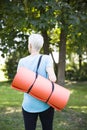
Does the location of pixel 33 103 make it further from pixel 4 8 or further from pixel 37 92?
pixel 4 8

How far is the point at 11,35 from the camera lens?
26.5 ft

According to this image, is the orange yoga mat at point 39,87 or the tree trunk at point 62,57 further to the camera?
the tree trunk at point 62,57

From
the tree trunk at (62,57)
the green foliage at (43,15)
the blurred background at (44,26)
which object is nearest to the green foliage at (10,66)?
the blurred background at (44,26)

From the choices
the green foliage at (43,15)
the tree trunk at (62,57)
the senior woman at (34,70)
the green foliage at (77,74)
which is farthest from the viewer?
the green foliage at (77,74)

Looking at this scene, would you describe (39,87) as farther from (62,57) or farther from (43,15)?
(62,57)

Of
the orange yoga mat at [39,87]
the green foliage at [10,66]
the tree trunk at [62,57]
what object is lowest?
the green foliage at [10,66]

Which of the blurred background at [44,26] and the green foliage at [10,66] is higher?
the blurred background at [44,26]

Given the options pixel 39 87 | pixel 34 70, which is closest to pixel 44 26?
pixel 34 70

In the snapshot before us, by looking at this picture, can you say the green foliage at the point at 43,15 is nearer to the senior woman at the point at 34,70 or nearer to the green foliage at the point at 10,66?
the senior woman at the point at 34,70

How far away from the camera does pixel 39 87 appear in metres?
3.92

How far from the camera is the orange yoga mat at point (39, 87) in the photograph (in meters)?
3.92

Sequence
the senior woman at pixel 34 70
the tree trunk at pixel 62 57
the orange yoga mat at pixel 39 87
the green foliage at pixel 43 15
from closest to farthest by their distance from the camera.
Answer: the orange yoga mat at pixel 39 87, the senior woman at pixel 34 70, the green foliage at pixel 43 15, the tree trunk at pixel 62 57

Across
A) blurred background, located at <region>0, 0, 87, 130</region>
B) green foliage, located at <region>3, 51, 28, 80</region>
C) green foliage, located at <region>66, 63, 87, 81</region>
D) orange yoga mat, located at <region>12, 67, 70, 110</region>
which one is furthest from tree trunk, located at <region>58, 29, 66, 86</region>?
green foliage, located at <region>66, 63, 87, 81</region>

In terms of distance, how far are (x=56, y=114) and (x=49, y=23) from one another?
7.81 feet
